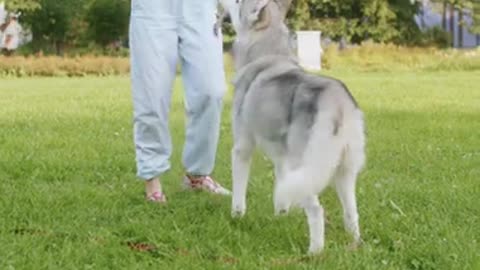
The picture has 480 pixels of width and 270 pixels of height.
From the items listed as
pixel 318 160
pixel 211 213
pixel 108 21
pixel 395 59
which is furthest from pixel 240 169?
pixel 108 21

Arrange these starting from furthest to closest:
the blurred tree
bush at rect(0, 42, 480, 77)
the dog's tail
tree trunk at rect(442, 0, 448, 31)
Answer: tree trunk at rect(442, 0, 448, 31)
the blurred tree
bush at rect(0, 42, 480, 77)
the dog's tail

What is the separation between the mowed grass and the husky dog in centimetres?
21

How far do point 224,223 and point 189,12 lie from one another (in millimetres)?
1287

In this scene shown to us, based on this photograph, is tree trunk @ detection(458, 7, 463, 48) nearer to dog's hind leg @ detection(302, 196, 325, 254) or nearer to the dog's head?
the dog's head

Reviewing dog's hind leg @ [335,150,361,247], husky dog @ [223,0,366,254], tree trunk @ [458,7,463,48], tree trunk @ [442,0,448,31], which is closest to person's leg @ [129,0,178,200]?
husky dog @ [223,0,366,254]

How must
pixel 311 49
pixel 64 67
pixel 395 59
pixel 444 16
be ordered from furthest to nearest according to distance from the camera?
pixel 444 16
pixel 395 59
pixel 311 49
pixel 64 67

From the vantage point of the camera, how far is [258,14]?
412 centimetres

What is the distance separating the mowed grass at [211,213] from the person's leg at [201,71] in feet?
1.28

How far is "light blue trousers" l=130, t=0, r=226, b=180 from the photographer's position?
15.2 feet

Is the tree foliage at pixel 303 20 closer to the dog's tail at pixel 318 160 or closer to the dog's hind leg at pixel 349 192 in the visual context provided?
the dog's hind leg at pixel 349 192

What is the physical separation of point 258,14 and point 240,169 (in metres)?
0.83

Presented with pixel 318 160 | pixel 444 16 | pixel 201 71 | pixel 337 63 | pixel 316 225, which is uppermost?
pixel 201 71

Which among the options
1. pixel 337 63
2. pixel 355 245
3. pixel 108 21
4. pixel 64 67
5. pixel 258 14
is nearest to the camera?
pixel 355 245

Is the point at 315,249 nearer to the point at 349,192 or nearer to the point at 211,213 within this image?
the point at 349,192
